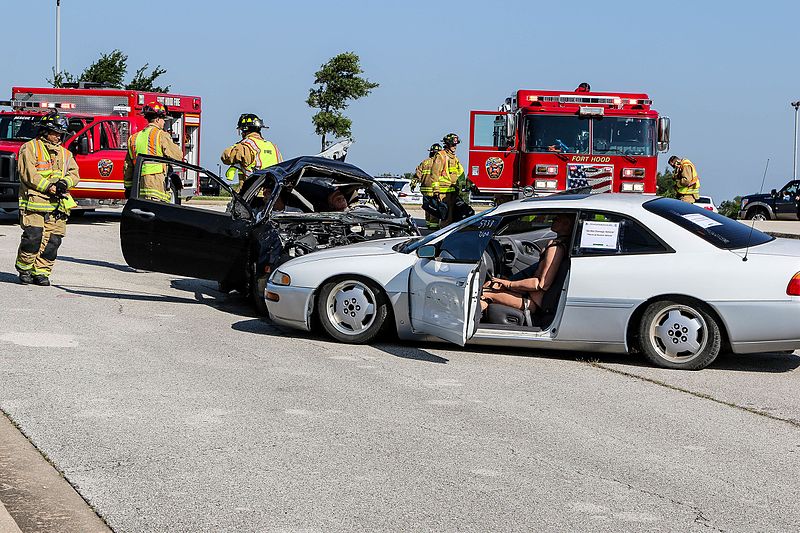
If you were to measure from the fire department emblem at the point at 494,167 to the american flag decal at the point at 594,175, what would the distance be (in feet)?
4.14

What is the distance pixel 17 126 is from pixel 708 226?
669 inches

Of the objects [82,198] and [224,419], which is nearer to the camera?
[224,419]

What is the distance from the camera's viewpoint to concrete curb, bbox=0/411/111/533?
4.71m

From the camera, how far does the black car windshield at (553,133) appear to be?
66.3 feet

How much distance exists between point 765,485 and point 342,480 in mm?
2041

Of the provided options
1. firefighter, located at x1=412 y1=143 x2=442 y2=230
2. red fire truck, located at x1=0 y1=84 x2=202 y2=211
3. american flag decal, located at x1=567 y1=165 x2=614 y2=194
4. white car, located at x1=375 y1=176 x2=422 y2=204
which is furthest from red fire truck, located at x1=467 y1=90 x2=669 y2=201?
white car, located at x1=375 y1=176 x2=422 y2=204

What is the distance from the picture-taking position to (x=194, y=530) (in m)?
4.66

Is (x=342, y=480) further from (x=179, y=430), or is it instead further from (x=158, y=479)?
(x=179, y=430)

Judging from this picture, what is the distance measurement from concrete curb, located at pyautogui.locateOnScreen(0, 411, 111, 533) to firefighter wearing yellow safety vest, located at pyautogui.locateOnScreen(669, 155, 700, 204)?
16.5 meters

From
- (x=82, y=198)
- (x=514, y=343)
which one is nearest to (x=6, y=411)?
(x=514, y=343)

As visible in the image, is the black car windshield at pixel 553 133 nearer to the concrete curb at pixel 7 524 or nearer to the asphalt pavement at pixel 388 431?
the asphalt pavement at pixel 388 431

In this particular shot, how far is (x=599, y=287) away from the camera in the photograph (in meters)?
8.54

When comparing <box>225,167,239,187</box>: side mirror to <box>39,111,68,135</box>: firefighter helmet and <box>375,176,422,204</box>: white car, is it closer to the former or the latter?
<box>39,111,68,135</box>: firefighter helmet

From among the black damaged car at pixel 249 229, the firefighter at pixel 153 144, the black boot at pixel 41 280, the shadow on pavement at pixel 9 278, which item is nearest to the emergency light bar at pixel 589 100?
the firefighter at pixel 153 144
